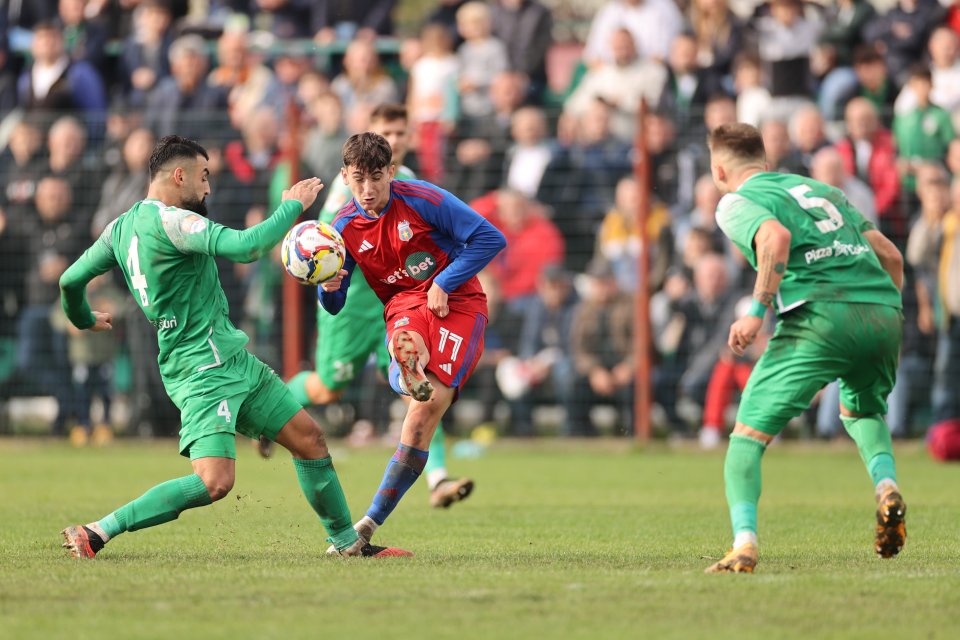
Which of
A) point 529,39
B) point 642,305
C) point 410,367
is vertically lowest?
point 410,367

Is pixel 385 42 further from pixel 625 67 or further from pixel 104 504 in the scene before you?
pixel 104 504

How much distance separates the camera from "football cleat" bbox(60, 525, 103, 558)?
7.57 m

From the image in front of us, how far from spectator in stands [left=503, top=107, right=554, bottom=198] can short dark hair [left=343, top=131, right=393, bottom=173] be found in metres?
8.56

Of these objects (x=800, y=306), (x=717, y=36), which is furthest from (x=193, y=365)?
(x=717, y=36)

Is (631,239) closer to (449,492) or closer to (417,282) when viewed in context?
(449,492)

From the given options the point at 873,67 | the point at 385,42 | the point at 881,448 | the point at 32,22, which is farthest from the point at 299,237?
the point at 32,22

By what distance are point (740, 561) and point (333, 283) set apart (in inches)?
102

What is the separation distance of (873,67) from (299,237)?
1004 centimetres

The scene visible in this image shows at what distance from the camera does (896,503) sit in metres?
6.93

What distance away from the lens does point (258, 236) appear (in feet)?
23.4

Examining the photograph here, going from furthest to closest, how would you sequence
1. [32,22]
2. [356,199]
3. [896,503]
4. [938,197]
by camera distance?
[32,22] < [938,197] < [356,199] < [896,503]

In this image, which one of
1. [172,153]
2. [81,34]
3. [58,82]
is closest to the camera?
[172,153]

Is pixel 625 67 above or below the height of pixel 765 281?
above

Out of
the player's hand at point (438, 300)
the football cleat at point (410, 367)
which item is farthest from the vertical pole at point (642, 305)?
the football cleat at point (410, 367)
